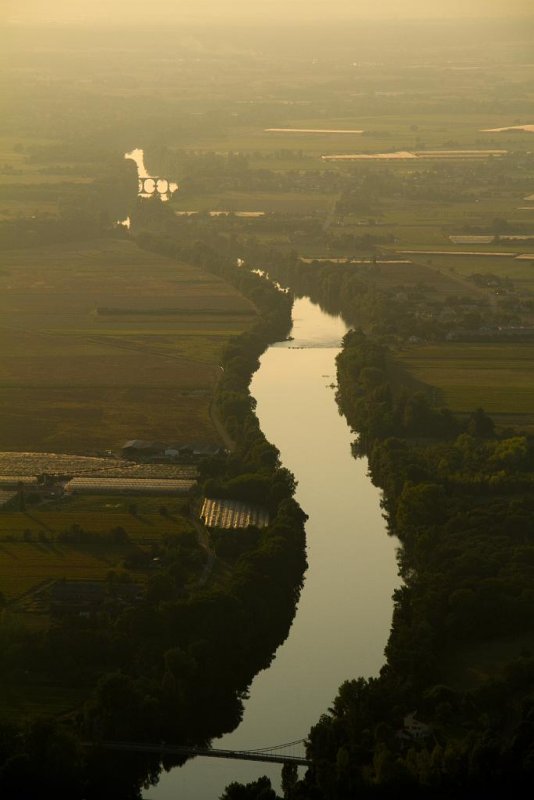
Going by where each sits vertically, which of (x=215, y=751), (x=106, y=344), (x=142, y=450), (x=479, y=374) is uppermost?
(x=479, y=374)

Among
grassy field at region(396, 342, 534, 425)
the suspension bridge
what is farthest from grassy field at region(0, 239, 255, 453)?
the suspension bridge

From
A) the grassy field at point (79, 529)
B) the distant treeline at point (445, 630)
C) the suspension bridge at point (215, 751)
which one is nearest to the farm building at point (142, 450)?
the grassy field at point (79, 529)

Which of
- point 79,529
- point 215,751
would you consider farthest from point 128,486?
point 215,751

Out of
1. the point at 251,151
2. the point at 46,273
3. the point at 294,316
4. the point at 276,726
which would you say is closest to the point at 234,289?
the point at 294,316

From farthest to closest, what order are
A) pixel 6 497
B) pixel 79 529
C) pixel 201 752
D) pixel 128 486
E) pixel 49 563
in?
pixel 128 486, pixel 6 497, pixel 79 529, pixel 49 563, pixel 201 752

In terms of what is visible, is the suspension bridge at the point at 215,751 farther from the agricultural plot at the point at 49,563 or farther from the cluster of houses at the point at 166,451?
the cluster of houses at the point at 166,451

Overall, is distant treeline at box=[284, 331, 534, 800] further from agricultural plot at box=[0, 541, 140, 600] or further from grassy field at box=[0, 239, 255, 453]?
grassy field at box=[0, 239, 255, 453]

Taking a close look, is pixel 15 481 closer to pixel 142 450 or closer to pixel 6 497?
pixel 6 497
